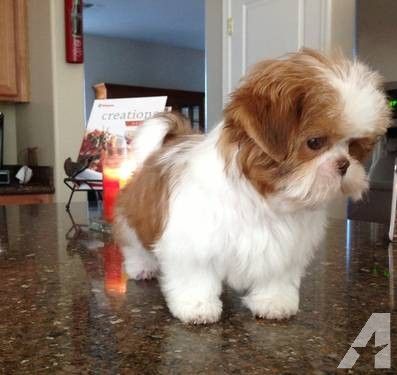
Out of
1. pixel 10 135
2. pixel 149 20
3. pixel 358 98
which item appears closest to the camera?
pixel 358 98

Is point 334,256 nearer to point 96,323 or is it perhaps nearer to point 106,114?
point 96,323

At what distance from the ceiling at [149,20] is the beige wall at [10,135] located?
9.83 ft

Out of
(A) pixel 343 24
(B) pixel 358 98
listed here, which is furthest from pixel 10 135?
(B) pixel 358 98

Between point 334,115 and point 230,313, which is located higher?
point 334,115

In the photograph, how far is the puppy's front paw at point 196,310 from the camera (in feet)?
2.39

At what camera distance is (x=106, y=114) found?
150cm

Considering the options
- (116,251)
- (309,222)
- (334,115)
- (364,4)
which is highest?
(364,4)

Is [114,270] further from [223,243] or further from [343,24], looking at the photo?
[343,24]

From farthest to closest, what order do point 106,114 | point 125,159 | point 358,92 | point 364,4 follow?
1. point 364,4
2. point 106,114
3. point 125,159
4. point 358,92

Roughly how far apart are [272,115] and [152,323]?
1.08 feet

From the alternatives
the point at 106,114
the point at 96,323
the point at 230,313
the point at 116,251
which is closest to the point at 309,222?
the point at 230,313

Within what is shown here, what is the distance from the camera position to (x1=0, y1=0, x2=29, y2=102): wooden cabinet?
3180 millimetres

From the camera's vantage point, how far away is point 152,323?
2.36 feet

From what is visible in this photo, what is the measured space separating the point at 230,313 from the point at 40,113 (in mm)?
2755
